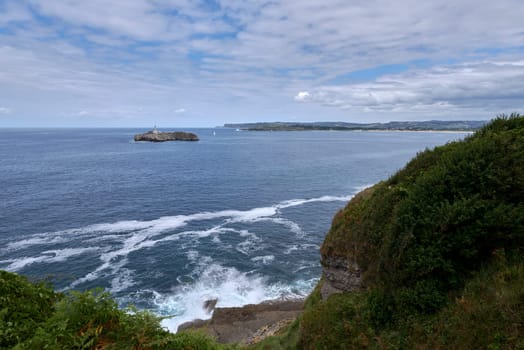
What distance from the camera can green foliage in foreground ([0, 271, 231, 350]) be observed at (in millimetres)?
6348

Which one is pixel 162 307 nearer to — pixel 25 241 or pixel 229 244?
pixel 229 244

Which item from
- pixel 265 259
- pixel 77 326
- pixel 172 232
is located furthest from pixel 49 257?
pixel 77 326

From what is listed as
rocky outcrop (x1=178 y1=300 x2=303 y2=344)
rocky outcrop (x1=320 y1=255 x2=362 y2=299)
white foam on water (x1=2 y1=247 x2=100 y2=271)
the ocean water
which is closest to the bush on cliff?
rocky outcrop (x1=320 y1=255 x2=362 y2=299)

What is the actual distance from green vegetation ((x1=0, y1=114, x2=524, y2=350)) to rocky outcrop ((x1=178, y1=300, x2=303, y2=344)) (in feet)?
37.1

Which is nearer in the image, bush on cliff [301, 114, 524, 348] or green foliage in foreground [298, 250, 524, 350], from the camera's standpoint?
green foliage in foreground [298, 250, 524, 350]

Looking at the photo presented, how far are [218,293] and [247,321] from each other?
15.9 ft

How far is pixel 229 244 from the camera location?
128 ft

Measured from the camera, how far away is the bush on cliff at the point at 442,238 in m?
10.4

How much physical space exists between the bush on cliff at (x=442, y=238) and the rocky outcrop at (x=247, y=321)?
11889 mm

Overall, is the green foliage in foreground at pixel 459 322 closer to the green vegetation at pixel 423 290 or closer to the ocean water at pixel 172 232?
the green vegetation at pixel 423 290

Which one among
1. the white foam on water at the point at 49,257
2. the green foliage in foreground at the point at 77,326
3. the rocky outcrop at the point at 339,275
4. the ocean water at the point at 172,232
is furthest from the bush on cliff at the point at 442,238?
the white foam on water at the point at 49,257

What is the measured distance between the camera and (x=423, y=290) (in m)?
10.6

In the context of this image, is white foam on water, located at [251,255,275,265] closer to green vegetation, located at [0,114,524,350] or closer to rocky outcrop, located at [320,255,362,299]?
rocky outcrop, located at [320,255,362,299]

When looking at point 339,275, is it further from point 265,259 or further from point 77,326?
point 265,259
